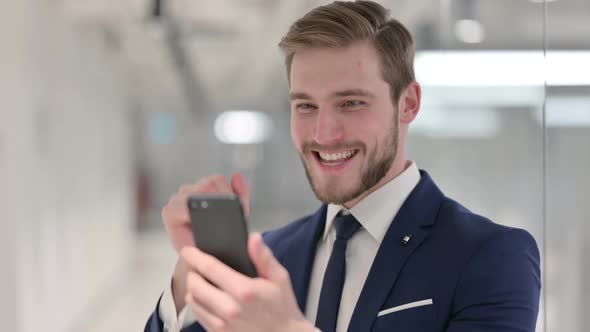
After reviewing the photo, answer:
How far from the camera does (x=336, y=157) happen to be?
1.44m

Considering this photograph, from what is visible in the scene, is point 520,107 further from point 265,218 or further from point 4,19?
point 265,218

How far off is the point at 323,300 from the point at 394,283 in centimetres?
16

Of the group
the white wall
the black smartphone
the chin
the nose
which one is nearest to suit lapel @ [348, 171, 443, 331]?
the chin

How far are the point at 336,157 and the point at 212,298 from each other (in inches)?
18.2

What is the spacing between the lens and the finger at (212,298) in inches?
42.0

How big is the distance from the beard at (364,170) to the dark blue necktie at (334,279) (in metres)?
0.09

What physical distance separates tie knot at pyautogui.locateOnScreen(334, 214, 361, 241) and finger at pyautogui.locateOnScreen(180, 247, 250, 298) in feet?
1.47

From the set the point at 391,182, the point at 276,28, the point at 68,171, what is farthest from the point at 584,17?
the point at 68,171

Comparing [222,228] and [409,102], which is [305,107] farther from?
[222,228]

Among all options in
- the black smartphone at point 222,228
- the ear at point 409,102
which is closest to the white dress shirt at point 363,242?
the ear at point 409,102

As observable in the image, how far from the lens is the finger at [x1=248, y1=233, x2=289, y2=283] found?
1.06 meters

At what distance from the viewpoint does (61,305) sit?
6.63 meters

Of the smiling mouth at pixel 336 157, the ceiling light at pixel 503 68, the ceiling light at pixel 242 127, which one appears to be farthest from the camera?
the ceiling light at pixel 242 127

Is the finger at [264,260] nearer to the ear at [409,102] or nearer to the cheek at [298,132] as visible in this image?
the cheek at [298,132]
